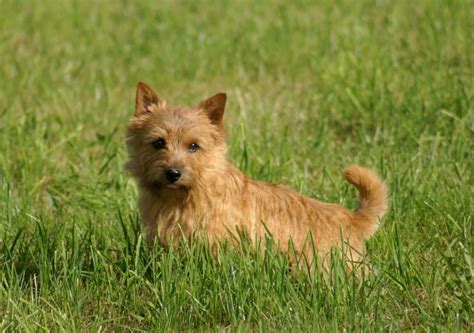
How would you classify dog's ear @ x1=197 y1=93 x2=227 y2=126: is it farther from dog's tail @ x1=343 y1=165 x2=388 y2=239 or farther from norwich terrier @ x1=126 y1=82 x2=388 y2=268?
dog's tail @ x1=343 y1=165 x2=388 y2=239

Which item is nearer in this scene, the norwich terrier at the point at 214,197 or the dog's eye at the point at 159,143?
the norwich terrier at the point at 214,197

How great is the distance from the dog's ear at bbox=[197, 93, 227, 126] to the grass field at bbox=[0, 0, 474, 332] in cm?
81

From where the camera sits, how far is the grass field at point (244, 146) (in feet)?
16.6

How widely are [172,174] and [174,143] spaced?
0.73 feet

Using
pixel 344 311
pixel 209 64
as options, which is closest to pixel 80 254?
pixel 344 311

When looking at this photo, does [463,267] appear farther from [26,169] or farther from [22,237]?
[26,169]

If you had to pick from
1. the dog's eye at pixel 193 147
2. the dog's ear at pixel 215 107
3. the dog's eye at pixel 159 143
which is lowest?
the dog's eye at pixel 193 147

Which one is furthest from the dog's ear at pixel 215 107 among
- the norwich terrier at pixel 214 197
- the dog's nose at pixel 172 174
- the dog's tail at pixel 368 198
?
the dog's tail at pixel 368 198

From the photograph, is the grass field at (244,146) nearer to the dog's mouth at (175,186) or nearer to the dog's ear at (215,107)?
the dog's mouth at (175,186)

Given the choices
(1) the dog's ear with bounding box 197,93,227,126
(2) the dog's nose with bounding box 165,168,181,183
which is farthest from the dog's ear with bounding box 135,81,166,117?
(2) the dog's nose with bounding box 165,168,181,183

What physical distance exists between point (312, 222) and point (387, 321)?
847 millimetres

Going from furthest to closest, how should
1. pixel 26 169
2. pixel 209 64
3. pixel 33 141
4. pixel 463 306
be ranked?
1. pixel 209 64
2. pixel 33 141
3. pixel 26 169
4. pixel 463 306

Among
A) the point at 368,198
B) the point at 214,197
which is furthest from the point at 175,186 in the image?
the point at 368,198

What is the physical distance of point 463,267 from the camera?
5141 millimetres
